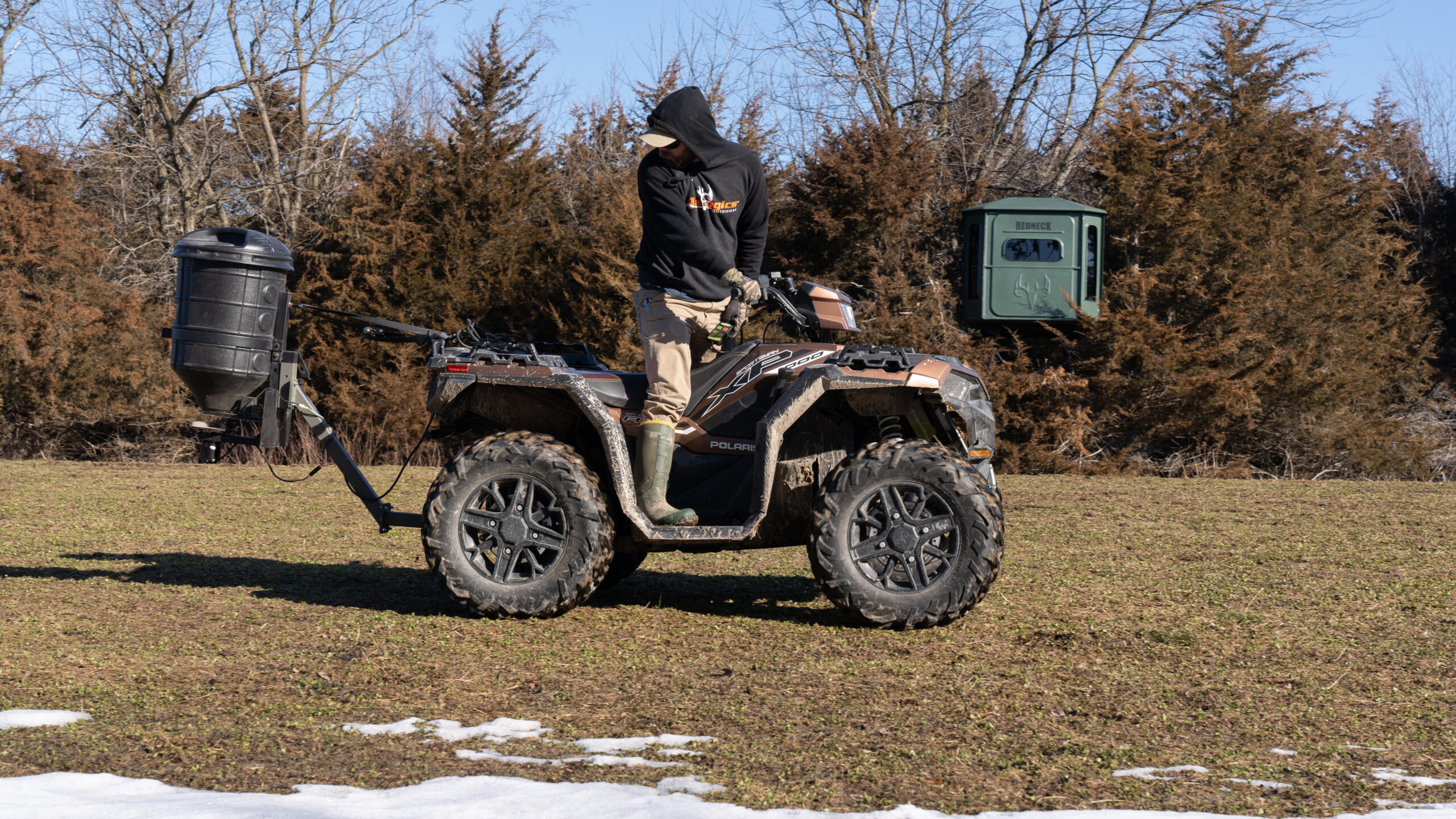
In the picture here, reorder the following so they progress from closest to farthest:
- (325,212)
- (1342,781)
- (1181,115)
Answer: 1. (1342,781)
2. (1181,115)
3. (325,212)

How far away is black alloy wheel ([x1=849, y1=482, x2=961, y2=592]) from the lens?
197 inches

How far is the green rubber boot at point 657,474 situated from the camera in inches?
205

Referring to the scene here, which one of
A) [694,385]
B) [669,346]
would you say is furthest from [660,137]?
[694,385]

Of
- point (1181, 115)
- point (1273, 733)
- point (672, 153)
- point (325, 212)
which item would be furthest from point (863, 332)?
point (1273, 733)

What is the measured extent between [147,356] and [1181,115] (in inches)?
612

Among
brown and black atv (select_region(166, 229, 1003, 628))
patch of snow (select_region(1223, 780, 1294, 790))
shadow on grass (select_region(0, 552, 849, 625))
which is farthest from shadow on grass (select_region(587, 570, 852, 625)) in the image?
patch of snow (select_region(1223, 780, 1294, 790))

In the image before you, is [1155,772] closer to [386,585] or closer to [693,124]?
[693,124]

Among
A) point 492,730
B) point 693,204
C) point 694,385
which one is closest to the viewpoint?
point 492,730

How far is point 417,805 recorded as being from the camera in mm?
2904

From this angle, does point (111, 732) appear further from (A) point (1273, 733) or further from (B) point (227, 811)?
(A) point (1273, 733)

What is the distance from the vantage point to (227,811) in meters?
2.80

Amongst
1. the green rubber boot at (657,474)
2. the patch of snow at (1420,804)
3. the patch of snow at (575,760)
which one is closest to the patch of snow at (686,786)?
the patch of snow at (575,760)

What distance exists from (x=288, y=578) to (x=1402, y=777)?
17.1ft

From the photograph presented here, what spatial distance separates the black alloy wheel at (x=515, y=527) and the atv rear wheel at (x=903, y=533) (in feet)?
3.69
